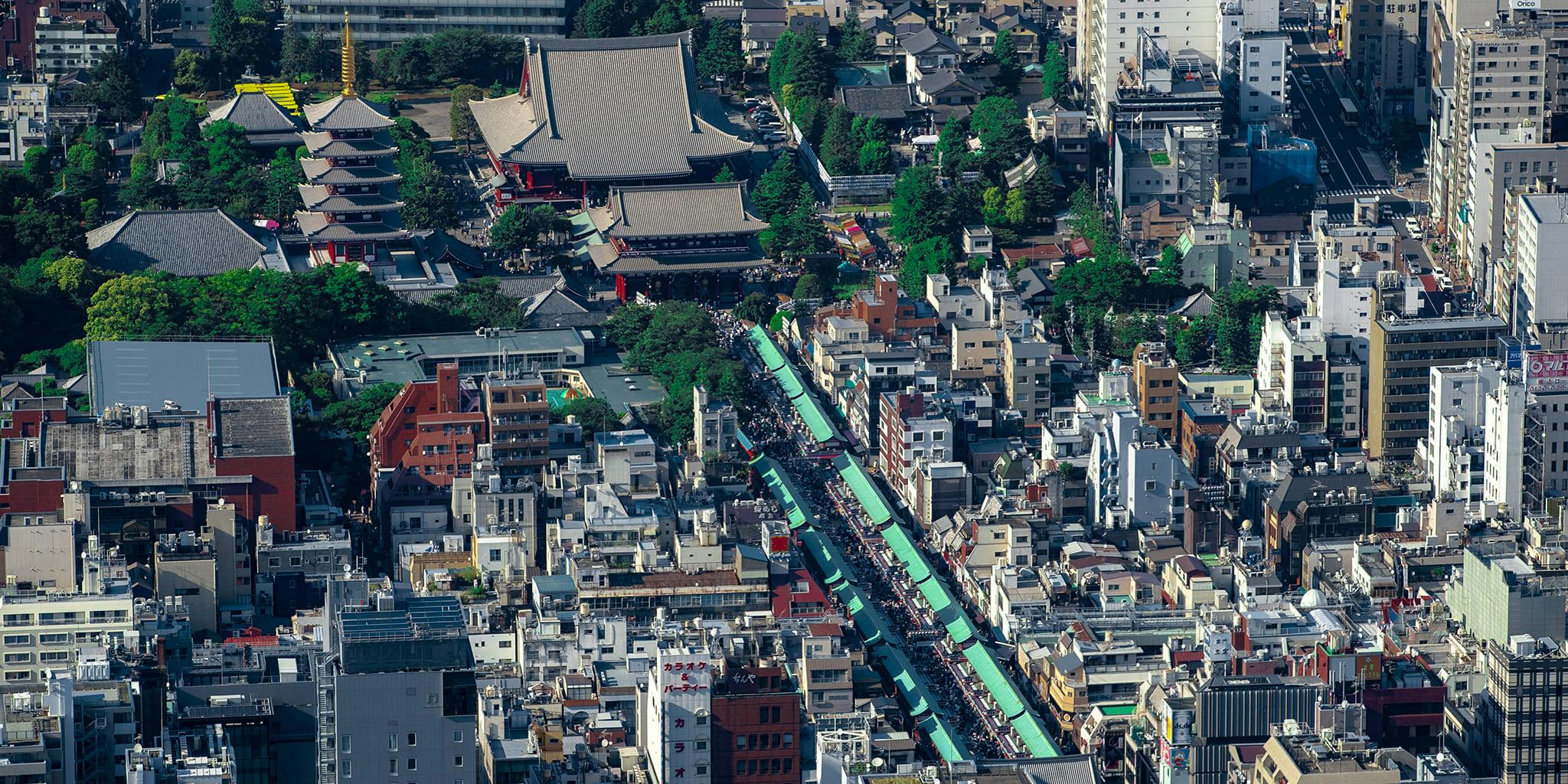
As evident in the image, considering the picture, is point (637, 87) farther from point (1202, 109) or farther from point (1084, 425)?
point (1084, 425)

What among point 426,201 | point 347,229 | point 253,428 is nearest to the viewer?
point 253,428

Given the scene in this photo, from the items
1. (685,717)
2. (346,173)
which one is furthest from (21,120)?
Result: (685,717)

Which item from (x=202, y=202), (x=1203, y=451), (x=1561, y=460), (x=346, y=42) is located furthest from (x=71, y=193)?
(x=1561, y=460)

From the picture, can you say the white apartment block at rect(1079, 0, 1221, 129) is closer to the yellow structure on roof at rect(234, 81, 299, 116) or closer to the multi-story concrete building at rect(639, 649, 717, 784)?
the yellow structure on roof at rect(234, 81, 299, 116)

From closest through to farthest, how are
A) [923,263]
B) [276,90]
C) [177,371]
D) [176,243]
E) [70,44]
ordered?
1. [177,371]
2. [923,263]
3. [176,243]
4. [276,90]
5. [70,44]

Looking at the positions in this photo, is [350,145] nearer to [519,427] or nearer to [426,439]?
[519,427]

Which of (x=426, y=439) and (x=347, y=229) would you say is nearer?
(x=426, y=439)

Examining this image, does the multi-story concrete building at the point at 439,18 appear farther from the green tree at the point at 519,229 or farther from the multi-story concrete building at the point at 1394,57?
the multi-story concrete building at the point at 1394,57
